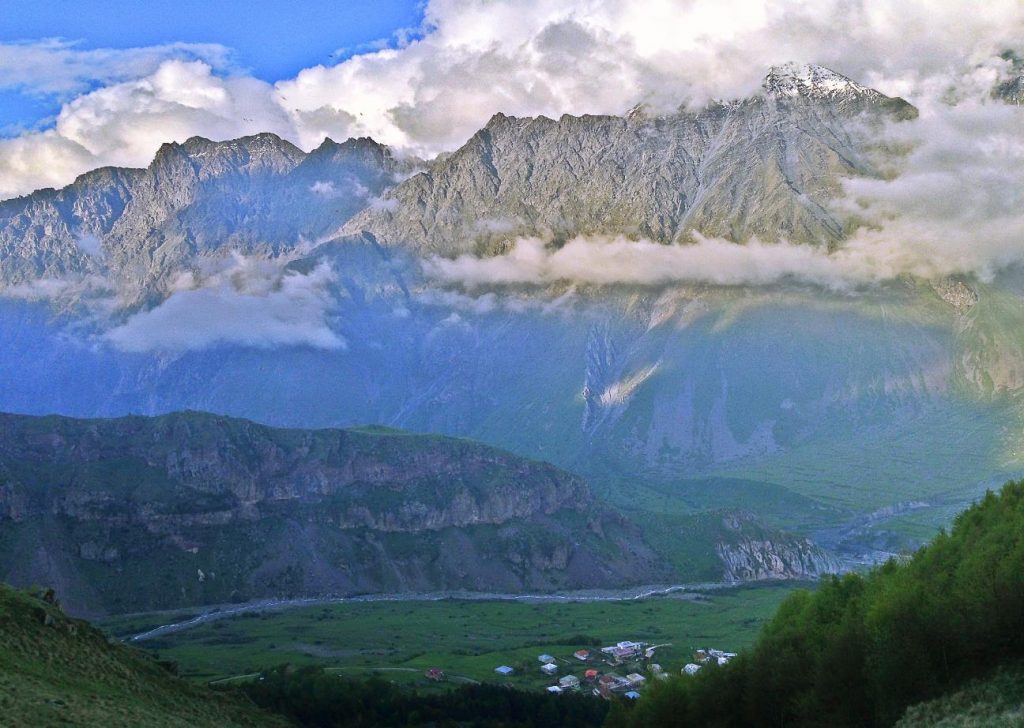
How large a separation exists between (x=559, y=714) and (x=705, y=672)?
2172 inches

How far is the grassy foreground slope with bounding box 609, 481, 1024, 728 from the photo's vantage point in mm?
66188

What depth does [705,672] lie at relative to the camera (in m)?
89.1

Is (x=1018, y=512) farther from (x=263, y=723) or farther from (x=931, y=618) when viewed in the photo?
(x=263, y=723)

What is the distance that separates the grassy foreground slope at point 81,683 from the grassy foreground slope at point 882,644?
34.3 meters

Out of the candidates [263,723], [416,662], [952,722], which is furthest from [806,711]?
[416,662]

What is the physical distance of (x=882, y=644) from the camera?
69.8 m

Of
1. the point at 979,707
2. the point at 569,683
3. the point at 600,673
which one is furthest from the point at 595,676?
the point at 979,707

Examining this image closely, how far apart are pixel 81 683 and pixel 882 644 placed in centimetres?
5099

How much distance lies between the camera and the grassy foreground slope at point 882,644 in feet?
217

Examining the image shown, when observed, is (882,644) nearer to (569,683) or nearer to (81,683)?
(81,683)

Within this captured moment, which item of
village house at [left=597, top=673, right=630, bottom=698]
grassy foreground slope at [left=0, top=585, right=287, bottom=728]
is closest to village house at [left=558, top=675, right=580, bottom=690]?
village house at [left=597, top=673, right=630, bottom=698]

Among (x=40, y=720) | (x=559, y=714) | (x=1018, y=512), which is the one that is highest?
(x=1018, y=512)

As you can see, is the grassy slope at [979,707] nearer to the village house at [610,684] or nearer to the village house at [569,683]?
the village house at [610,684]

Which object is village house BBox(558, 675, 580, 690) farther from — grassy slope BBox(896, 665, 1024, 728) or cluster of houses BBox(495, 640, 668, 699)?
grassy slope BBox(896, 665, 1024, 728)
